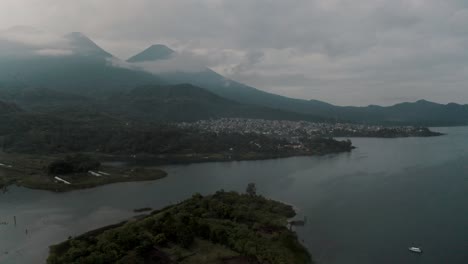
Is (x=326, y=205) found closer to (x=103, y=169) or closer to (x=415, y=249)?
(x=415, y=249)

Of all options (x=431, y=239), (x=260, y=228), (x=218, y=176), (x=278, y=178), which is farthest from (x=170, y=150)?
(x=431, y=239)

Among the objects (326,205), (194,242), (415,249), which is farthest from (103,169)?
(415,249)

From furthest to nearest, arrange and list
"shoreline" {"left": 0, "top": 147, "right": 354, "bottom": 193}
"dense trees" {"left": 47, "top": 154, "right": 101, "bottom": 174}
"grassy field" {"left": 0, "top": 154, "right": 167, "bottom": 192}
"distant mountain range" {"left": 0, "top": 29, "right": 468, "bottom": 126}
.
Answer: "distant mountain range" {"left": 0, "top": 29, "right": 468, "bottom": 126}, "dense trees" {"left": 47, "top": 154, "right": 101, "bottom": 174}, "shoreline" {"left": 0, "top": 147, "right": 354, "bottom": 193}, "grassy field" {"left": 0, "top": 154, "right": 167, "bottom": 192}

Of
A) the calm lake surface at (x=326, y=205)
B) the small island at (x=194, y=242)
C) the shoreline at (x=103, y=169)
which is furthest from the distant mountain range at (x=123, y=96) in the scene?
the small island at (x=194, y=242)

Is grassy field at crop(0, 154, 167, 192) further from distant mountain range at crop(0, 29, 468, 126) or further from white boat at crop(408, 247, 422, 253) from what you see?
distant mountain range at crop(0, 29, 468, 126)

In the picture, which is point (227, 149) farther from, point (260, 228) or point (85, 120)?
point (260, 228)

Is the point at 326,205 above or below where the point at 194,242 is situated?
below

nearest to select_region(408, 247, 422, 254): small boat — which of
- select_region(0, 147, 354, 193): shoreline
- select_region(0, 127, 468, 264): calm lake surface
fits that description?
select_region(0, 127, 468, 264): calm lake surface
